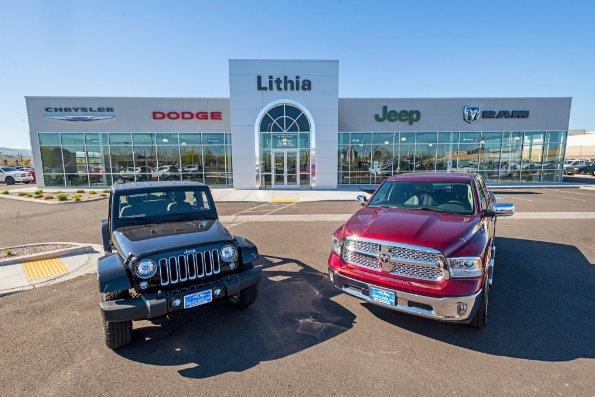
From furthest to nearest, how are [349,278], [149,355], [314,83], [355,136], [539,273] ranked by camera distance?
[355,136] < [314,83] < [539,273] < [349,278] < [149,355]

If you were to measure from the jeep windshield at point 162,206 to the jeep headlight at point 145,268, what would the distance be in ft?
4.42

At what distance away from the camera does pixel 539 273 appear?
18.3 ft

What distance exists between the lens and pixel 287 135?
20797 mm

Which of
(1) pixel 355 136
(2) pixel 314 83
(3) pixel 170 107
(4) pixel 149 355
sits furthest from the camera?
(1) pixel 355 136

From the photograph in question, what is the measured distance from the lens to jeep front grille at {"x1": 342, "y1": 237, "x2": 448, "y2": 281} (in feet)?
11.0

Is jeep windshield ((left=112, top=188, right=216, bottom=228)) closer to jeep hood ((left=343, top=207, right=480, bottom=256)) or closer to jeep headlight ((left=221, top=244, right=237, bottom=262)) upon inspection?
jeep headlight ((left=221, top=244, right=237, bottom=262))

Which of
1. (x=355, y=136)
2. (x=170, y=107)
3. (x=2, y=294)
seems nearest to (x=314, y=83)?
(x=355, y=136)

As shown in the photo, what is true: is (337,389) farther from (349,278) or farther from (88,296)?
(88,296)

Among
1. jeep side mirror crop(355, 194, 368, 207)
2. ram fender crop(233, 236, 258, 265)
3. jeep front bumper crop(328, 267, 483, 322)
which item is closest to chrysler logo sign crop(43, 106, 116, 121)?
jeep side mirror crop(355, 194, 368, 207)

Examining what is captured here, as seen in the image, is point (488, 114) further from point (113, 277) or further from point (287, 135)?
point (113, 277)

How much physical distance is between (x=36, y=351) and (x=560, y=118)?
1292 inches

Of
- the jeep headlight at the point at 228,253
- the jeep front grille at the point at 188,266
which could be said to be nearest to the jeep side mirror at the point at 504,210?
the jeep headlight at the point at 228,253

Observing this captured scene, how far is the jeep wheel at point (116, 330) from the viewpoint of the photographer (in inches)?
128

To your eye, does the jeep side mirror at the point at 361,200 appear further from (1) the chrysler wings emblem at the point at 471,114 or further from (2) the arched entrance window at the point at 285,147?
(1) the chrysler wings emblem at the point at 471,114
